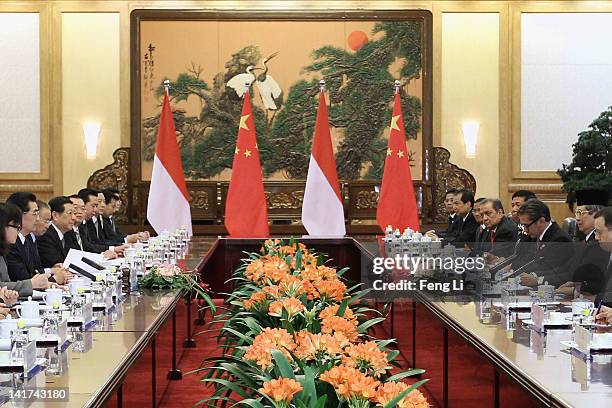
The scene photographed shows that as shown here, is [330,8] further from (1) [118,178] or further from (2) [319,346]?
(2) [319,346]

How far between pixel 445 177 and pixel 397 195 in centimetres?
207

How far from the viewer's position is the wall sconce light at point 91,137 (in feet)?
39.1

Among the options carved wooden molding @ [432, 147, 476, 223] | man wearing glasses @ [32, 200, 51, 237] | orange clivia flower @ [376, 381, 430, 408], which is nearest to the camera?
orange clivia flower @ [376, 381, 430, 408]

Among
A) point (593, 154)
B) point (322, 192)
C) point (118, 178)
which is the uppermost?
point (593, 154)

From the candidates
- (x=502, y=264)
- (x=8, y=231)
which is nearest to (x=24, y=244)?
(x=8, y=231)

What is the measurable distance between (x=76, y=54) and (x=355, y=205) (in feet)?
12.3

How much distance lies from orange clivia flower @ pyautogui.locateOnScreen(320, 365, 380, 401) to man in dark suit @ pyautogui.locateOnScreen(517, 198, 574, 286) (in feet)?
12.9

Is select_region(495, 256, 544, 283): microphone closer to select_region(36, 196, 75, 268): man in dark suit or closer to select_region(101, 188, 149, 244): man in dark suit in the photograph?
select_region(36, 196, 75, 268): man in dark suit

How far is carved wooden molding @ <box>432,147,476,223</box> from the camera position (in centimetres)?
1186

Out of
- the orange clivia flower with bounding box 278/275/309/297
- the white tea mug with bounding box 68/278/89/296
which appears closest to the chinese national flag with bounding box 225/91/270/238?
the white tea mug with bounding box 68/278/89/296

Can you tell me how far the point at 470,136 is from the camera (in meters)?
12.0

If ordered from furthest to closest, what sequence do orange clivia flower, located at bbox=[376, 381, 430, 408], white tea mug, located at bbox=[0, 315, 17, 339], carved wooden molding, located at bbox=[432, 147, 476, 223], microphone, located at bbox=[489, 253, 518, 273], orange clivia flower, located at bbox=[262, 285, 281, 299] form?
carved wooden molding, located at bbox=[432, 147, 476, 223] → microphone, located at bbox=[489, 253, 518, 273] → orange clivia flower, located at bbox=[262, 285, 281, 299] → white tea mug, located at bbox=[0, 315, 17, 339] → orange clivia flower, located at bbox=[376, 381, 430, 408]

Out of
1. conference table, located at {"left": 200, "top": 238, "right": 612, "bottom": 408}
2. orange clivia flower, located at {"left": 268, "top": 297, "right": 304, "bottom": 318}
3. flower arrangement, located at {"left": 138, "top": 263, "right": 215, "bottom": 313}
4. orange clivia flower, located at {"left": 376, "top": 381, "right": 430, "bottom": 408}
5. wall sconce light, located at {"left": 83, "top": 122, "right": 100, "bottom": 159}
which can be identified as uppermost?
wall sconce light, located at {"left": 83, "top": 122, "right": 100, "bottom": 159}

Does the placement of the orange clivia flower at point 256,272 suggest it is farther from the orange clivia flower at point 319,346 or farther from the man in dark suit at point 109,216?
the man in dark suit at point 109,216
